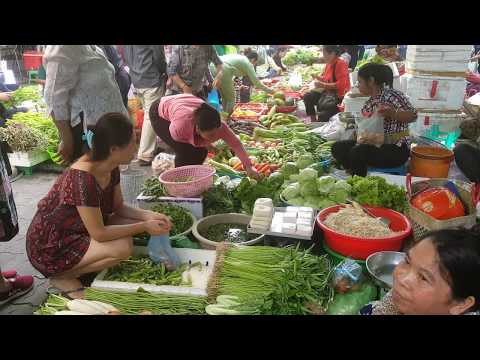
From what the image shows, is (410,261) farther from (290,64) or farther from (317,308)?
(290,64)

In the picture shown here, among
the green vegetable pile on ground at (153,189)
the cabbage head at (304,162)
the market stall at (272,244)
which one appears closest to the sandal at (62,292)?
the market stall at (272,244)

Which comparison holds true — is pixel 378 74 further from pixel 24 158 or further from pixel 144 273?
pixel 24 158

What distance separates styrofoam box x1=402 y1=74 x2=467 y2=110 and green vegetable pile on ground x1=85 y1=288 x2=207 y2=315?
4.51 metres

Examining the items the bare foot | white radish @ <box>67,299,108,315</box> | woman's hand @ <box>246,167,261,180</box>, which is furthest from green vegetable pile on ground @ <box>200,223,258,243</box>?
white radish @ <box>67,299,108,315</box>

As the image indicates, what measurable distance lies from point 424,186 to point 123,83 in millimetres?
3832

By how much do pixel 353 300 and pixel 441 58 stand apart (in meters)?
4.28

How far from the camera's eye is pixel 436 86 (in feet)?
17.9

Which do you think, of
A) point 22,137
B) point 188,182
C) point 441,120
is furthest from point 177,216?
point 441,120

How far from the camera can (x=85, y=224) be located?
2.53m

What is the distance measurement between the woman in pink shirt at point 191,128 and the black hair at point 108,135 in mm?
1240

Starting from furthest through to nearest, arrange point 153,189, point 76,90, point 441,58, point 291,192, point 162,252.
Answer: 1. point 441,58
2. point 76,90
3. point 153,189
4. point 291,192
5. point 162,252

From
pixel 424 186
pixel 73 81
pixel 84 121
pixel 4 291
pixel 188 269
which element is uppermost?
pixel 73 81

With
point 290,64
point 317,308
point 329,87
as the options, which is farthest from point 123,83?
point 290,64

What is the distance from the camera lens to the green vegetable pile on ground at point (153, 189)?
357cm
